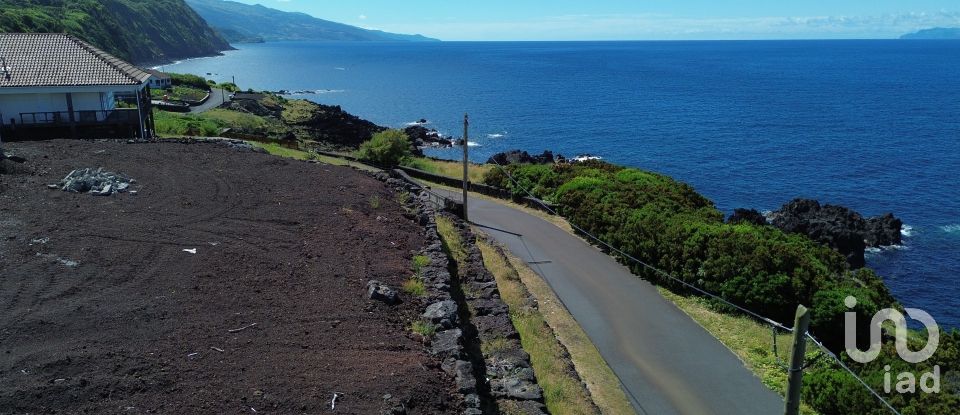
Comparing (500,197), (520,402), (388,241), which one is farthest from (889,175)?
(520,402)

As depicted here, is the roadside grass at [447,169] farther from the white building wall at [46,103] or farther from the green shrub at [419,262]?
the green shrub at [419,262]

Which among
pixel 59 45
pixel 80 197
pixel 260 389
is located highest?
pixel 59 45

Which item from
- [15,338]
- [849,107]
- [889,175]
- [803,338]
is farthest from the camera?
[849,107]

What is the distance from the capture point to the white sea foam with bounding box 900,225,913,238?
1756 inches

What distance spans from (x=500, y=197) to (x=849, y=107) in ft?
276

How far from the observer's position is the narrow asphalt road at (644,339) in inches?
674

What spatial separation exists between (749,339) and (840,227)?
2317 centimetres

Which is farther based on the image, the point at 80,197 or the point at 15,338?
the point at 80,197

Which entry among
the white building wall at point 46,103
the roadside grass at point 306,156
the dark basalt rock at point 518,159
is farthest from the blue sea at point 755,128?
the white building wall at point 46,103

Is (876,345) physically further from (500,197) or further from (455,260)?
(500,197)

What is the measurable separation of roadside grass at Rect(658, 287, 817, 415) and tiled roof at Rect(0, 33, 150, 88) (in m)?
32.3

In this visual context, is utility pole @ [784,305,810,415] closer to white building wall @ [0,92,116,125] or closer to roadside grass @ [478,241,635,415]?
roadside grass @ [478,241,635,415]

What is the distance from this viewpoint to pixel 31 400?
37.6 ft

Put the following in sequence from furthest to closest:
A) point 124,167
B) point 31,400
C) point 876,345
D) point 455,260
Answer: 1. point 124,167
2. point 455,260
3. point 876,345
4. point 31,400
